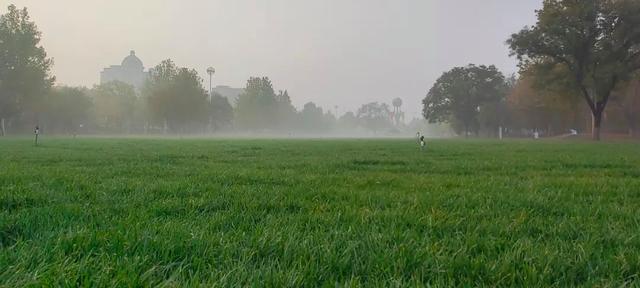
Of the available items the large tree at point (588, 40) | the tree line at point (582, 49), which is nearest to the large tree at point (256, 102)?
the tree line at point (582, 49)

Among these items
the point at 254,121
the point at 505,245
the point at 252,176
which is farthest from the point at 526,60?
the point at 254,121

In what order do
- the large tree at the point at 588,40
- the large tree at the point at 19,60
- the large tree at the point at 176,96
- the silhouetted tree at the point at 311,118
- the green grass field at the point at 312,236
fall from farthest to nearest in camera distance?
the silhouetted tree at the point at 311,118, the large tree at the point at 176,96, the large tree at the point at 19,60, the large tree at the point at 588,40, the green grass field at the point at 312,236

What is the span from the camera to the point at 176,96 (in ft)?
248

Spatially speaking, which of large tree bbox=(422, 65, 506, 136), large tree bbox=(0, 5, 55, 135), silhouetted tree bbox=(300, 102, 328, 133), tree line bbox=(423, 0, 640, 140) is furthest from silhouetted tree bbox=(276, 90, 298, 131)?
tree line bbox=(423, 0, 640, 140)

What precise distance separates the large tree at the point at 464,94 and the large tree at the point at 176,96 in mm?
44735

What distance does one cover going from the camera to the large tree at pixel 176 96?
75.9m

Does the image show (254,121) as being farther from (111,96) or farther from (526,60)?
(526,60)

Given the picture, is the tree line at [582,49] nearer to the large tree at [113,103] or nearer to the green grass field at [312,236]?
the green grass field at [312,236]

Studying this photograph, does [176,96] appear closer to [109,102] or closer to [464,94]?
[109,102]

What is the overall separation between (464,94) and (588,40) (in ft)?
142

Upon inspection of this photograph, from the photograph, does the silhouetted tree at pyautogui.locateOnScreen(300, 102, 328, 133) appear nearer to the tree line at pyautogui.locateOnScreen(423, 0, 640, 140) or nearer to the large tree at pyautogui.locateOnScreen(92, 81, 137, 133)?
the large tree at pyautogui.locateOnScreen(92, 81, 137, 133)

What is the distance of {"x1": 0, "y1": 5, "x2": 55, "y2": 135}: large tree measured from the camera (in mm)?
53438

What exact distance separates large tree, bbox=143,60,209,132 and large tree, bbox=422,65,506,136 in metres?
44.7

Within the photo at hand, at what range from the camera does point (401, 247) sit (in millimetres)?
2896
